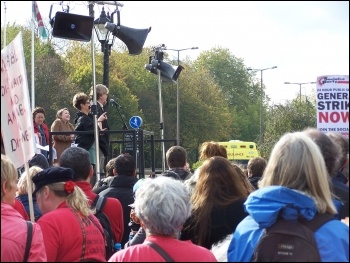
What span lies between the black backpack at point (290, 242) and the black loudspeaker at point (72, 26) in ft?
18.7

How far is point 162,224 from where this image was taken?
3.92 metres

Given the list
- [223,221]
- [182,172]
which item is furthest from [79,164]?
[182,172]

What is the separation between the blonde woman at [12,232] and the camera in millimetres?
4121

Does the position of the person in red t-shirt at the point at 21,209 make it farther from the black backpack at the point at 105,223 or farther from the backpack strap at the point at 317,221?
the backpack strap at the point at 317,221

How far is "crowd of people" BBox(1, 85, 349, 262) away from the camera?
3633 millimetres

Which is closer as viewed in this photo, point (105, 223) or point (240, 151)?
point (105, 223)

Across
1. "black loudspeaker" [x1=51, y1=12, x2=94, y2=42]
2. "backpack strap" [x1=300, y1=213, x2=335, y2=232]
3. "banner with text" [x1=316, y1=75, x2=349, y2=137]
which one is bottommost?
"backpack strap" [x1=300, y1=213, x2=335, y2=232]

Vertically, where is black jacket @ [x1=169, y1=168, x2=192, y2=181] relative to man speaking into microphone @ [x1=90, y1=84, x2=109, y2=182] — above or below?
below

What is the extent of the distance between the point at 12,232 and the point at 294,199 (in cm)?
163

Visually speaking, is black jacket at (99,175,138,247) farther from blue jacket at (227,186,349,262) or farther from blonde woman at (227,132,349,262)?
blue jacket at (227,186,349,262)

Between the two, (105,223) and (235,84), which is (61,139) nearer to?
(105,223)

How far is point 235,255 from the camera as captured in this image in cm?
387

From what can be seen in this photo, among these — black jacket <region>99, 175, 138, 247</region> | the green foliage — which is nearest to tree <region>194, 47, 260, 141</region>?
the green foliage

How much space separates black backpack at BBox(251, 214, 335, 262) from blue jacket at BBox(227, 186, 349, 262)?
0.09 ft
